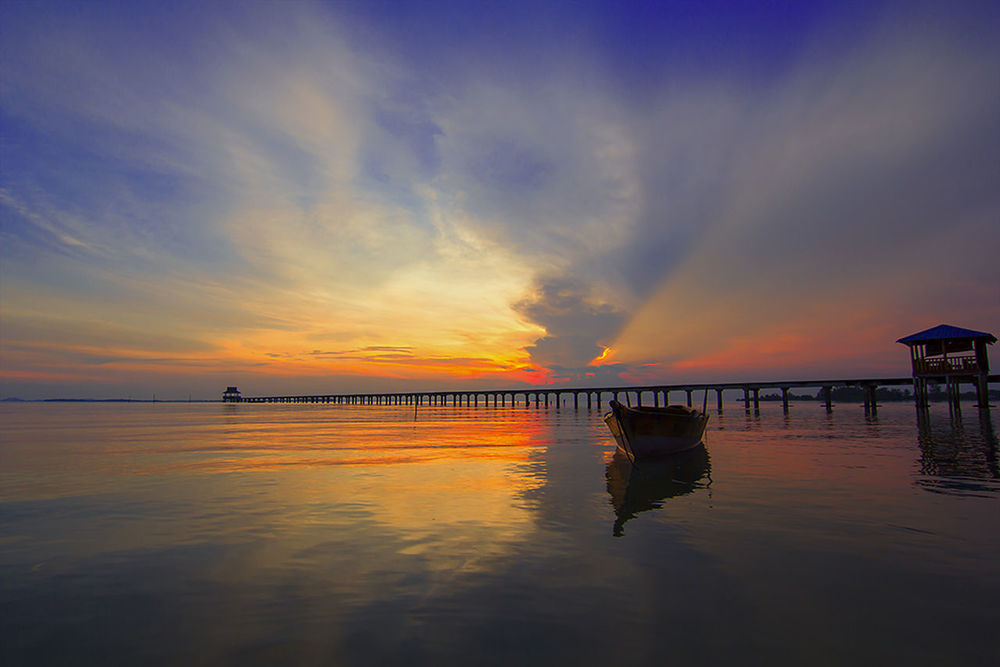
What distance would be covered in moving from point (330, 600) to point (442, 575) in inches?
55.3

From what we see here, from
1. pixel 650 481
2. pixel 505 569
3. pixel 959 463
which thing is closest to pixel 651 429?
pixel 650 481

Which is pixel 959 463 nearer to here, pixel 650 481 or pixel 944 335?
pixel 650 481

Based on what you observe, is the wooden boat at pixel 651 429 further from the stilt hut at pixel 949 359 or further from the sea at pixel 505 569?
the stilt hut at pixel 949 359

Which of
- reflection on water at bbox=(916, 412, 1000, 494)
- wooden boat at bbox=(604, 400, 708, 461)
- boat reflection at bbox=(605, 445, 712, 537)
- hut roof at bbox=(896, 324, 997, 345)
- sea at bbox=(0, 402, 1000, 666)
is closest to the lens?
sea at bbox=(0, 402, 1000, 666)

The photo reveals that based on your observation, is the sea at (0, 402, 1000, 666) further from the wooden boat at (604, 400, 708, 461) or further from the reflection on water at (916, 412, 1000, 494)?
the wooden boat at (604, 400, 708, 461)

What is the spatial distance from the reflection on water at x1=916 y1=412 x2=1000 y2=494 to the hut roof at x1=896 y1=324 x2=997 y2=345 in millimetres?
21941

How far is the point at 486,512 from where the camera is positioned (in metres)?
10.1

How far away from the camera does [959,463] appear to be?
15.7 m

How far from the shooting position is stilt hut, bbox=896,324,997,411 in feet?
142

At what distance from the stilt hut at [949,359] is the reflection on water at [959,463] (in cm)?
2298

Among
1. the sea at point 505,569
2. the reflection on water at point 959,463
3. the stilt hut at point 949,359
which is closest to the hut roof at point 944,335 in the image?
the stilt hut at point 949,359

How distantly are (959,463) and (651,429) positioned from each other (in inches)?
366

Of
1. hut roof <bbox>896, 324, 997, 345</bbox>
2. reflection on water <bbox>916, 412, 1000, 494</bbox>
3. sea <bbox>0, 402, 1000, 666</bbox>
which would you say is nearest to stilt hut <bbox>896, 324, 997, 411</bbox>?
hut roof <bbox>896, 324, 997, 345</bbox>

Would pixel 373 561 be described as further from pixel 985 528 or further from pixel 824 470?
pixel 824 470
